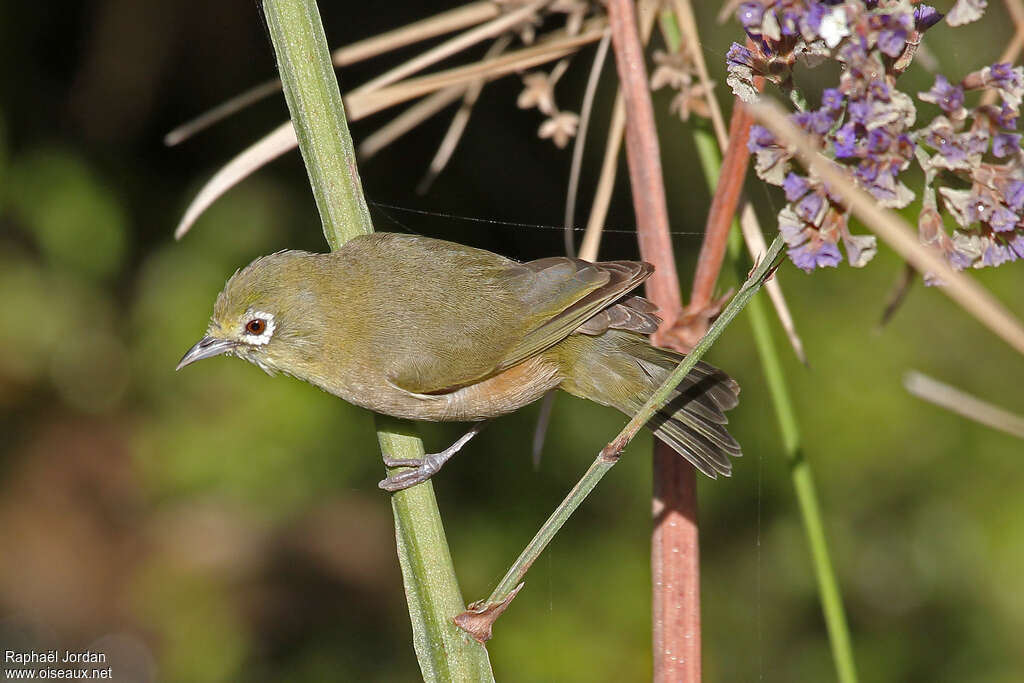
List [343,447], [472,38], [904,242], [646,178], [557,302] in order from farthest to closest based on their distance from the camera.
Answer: [343,447], [557,302], [472,38], [646,178], [904,242]

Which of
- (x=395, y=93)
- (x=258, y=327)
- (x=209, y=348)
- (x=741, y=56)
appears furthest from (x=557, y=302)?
(x=741, y=56)

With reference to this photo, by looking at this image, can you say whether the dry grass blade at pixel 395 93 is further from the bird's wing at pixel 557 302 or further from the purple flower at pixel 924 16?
the purple flower at pixel 924 16

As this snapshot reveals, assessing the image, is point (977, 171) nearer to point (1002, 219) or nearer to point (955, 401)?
point (1002, 219)

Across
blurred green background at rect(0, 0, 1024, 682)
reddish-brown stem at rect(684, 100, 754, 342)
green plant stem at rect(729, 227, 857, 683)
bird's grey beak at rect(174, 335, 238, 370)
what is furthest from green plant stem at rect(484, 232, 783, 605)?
blurred green background at rect(0, 0, 1024, 682)

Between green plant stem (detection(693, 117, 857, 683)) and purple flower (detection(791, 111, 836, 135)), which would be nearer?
purple flower (detection(791, 111, 836, 135))

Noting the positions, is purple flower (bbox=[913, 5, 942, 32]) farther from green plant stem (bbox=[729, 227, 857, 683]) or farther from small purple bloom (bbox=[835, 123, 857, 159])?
A: green plant stem (bbox=[729, 227, 857, 683])
